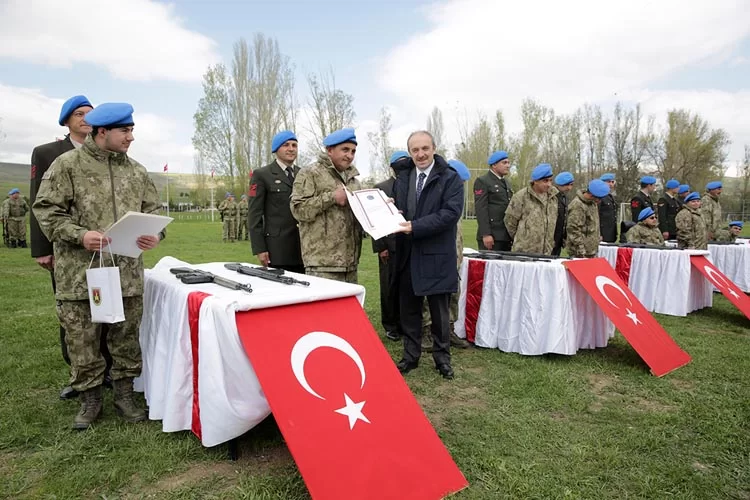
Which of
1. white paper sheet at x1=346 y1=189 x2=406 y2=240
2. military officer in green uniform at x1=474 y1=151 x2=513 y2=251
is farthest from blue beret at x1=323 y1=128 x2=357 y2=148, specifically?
military officer in green uniform at x1=474 y1=151 x2=513 y2=251

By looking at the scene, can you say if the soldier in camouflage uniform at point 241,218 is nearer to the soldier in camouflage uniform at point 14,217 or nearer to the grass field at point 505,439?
the soldier in camouflage uniform at point 14,217

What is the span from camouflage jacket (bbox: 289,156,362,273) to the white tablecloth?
751 cm

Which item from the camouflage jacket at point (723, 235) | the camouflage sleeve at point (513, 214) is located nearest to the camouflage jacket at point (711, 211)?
the camouflage jacket at point (723, 235)

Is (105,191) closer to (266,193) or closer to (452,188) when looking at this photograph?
(266,193)

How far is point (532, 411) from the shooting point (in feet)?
10.3

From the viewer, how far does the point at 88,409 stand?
9.33 ft

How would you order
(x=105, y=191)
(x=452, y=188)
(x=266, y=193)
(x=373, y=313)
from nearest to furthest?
(x=105, y=191) → (x=452, y=188) → (x=266, y=193) → (x=373, y=313)

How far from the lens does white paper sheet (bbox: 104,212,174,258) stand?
251 centimetres

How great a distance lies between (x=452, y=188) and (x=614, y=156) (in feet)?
118

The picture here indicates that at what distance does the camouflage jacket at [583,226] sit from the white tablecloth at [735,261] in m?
3.30

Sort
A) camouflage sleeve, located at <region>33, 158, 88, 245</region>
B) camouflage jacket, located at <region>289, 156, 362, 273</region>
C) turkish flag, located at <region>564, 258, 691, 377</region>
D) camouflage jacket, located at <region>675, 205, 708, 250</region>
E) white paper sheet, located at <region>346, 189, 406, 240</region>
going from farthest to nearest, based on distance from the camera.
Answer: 1. camouflage jacket, located at <region>675, 205, 708, 250</region>
2. turkish flag, located at <region>564, 258, 691, 377</region>
3. camouflage jacket, located at <region>289, 156, 362, 273</region>
4. white paper sheet, located at <region>346, 189, 406, 240</region>
5. camouflage sleeve, located at <region>33, 158, 88, 245</region>

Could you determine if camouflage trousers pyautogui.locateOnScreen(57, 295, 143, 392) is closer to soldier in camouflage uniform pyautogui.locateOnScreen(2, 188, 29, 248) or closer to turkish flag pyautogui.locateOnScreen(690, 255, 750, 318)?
turkish flag pyautogui.locateOnScreen(690, 255, 750, 318)

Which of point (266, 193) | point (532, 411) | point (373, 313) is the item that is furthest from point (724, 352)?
point (266, 193)

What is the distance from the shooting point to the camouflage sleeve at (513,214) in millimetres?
5434
